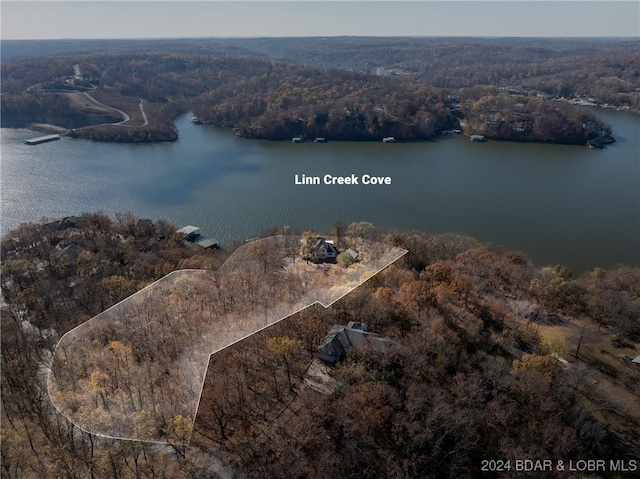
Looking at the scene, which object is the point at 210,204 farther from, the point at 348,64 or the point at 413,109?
the point at 348,64

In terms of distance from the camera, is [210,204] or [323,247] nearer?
[323,247]

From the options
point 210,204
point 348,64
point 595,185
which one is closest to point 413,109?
point 595,185

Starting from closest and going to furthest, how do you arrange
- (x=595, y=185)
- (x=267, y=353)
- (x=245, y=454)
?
(x=245, y=454) < (x=267, y=353) < (x=595, y=185)

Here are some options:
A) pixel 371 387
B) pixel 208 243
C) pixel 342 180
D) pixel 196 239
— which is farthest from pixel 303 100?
pixel 371 387

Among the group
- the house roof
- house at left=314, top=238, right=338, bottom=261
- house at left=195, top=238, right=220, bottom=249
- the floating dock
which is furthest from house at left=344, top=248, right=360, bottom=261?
the floating dock

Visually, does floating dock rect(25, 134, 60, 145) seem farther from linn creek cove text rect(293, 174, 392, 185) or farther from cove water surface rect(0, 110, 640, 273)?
linn creek cove text rect(293, 174, 392, 185)

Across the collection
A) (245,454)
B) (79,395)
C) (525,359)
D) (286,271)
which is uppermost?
(286,271)

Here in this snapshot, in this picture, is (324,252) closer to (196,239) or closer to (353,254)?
(353,254)
